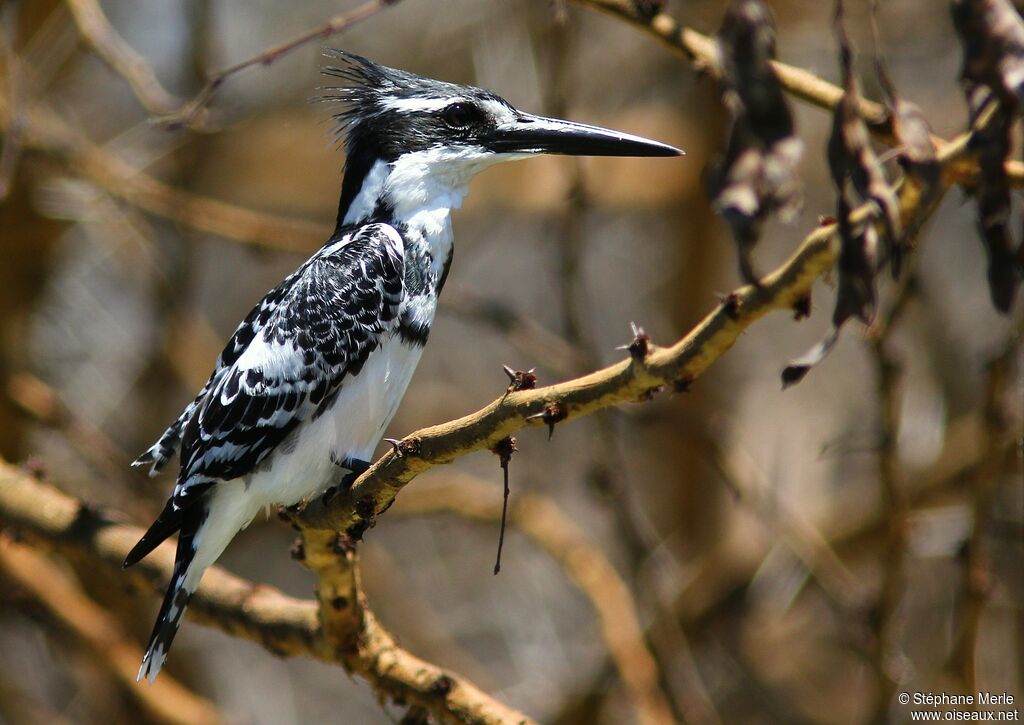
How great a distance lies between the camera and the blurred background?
11.3 ft

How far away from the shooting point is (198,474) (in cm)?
220

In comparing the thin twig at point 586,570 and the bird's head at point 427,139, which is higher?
the bird's head at point 427,139

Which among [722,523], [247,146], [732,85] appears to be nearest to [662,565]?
[722,523]

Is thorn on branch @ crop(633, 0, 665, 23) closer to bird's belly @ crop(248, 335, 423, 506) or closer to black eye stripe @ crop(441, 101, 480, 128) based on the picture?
black eye stripe @ crop(441, 101, 480, 128)

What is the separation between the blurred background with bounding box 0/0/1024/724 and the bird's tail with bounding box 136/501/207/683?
1.13m

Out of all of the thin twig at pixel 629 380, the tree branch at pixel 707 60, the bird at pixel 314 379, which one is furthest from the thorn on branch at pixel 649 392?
the bird at pixel 314 379

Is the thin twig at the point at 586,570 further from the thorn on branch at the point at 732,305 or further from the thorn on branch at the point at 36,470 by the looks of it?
the thorn on branch at the point at 732,305

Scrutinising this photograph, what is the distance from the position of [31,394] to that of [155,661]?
153cm

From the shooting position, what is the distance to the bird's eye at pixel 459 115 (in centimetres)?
250

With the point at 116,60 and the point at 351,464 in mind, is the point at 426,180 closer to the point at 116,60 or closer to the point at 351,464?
the point at 351,464

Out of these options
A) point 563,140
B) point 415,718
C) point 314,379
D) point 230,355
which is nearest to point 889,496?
point 563,140

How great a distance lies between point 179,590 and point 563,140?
48.6 inches

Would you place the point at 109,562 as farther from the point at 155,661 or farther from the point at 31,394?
the point at 31,394

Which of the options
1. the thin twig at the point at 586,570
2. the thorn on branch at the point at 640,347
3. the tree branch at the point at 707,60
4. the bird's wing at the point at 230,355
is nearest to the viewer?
the thorn on branch at the point at 640,347
